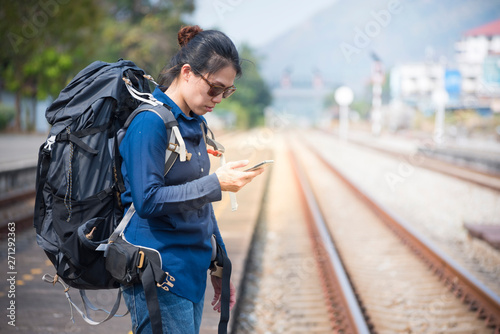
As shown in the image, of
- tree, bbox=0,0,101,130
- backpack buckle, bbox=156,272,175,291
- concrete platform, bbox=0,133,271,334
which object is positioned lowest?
concrete platform, bbox=0,133,271,334

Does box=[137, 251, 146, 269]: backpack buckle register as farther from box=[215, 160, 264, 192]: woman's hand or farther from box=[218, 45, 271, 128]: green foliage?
box=[218, 45, 271, 128]: green foliage

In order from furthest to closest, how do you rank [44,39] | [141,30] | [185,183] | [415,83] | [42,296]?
[415,83]
[141,30]
[44,39]
[42,296]
[185,183]

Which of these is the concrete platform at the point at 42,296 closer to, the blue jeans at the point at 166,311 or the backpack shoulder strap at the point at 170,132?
the blue jeans at the point at 166,311

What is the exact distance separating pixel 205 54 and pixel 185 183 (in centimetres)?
53

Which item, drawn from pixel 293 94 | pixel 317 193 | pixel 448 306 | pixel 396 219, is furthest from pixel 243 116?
pixel 293 94

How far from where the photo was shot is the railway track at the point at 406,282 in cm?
451

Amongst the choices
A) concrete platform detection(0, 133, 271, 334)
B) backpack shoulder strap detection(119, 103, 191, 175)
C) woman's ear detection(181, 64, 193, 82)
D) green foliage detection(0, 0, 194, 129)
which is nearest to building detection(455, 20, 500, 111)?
green foliage detection(0, 0, 194, 129)

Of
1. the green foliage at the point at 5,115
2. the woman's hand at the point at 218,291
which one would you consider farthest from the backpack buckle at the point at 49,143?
the green foliage at the point at 5,115

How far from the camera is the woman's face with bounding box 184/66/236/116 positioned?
1923 millimetres

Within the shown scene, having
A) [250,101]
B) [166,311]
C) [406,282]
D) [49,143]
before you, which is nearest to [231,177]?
[166,311]

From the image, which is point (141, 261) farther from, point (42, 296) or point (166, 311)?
point (42, 296)

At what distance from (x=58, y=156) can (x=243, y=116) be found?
2189 inches

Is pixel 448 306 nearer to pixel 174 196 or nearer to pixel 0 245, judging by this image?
pixel 174 196

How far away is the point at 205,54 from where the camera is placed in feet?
6.27
